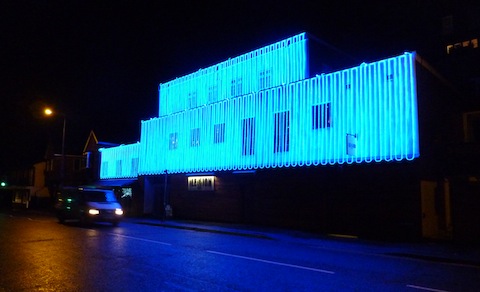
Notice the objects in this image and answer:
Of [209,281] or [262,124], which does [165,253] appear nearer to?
[209,281]

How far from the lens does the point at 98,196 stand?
2170cm

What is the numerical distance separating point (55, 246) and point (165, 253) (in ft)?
12.4

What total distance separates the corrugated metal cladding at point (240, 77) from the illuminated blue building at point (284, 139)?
6cm

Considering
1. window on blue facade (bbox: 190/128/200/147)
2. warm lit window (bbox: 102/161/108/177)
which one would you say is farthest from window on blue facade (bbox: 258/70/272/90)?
warm lit window (bbox: 102/161/108/177)

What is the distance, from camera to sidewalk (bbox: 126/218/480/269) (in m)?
12.5

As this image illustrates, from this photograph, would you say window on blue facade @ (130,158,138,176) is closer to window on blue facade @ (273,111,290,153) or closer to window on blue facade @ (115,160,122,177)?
window on blue facade @ (115,160,122,177)

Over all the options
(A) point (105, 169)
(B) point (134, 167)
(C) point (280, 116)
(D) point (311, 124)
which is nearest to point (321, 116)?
(D) point (311, 124)

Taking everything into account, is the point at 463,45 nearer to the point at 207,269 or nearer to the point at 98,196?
the point at 98,196

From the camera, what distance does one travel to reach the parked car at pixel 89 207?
2047cm

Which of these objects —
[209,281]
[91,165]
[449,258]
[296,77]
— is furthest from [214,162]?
[91,165]

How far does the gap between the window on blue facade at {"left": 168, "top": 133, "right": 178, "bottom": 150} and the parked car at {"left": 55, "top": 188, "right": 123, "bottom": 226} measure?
6.39 m

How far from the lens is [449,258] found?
12156mm

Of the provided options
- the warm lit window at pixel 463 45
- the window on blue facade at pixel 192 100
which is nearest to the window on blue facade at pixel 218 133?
the window on blue facade at pixel 192 100

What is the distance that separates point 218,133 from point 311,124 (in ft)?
22.5
